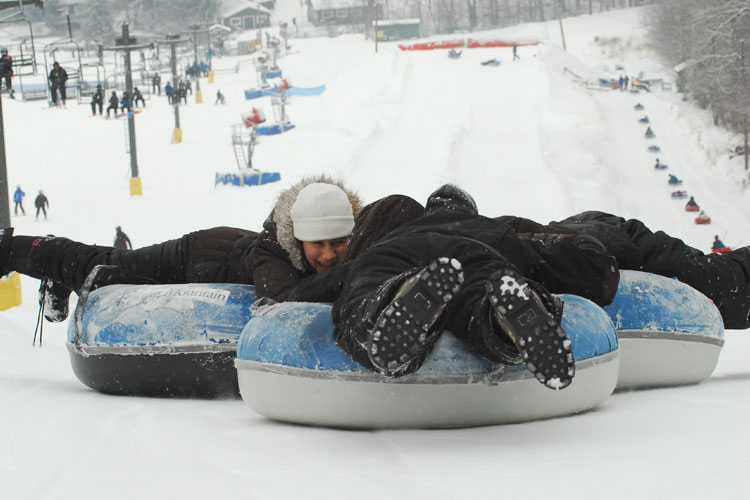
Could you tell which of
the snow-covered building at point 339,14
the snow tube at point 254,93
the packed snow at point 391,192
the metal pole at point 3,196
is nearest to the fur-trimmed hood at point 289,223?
the packed snow at point 391,192

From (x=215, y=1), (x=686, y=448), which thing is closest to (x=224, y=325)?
(x=686, y=448)

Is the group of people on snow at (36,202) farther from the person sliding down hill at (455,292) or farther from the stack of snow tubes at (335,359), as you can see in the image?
the person sliding down hill at (455,292)

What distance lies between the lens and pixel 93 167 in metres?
31.3

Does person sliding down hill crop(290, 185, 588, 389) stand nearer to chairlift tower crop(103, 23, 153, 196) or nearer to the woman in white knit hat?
the woman in white knit hat

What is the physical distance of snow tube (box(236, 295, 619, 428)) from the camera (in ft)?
11.7

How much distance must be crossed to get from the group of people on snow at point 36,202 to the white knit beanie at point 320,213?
65.1ft

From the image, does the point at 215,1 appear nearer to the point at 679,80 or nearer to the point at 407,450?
the point at 679,80

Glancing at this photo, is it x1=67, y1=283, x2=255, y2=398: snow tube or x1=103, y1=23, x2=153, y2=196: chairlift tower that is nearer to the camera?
x1=67, y1=283, x2=255, y2=398: snow tube

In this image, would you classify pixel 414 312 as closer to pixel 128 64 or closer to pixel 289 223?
pixel 289 223

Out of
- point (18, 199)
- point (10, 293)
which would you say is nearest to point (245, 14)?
point (18, 199)

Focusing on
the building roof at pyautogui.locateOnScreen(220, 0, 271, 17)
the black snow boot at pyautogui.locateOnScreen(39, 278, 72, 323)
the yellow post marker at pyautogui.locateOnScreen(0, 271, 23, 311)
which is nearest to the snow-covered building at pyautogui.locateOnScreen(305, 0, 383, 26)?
the building roof at pyautogui.locateOnScreen(220, 0, 271, 17)

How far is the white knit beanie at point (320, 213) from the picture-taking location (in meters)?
4.46

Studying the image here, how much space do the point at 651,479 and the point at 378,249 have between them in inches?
55.3

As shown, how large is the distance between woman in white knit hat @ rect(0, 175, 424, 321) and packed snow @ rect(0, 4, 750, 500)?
0.66 m
